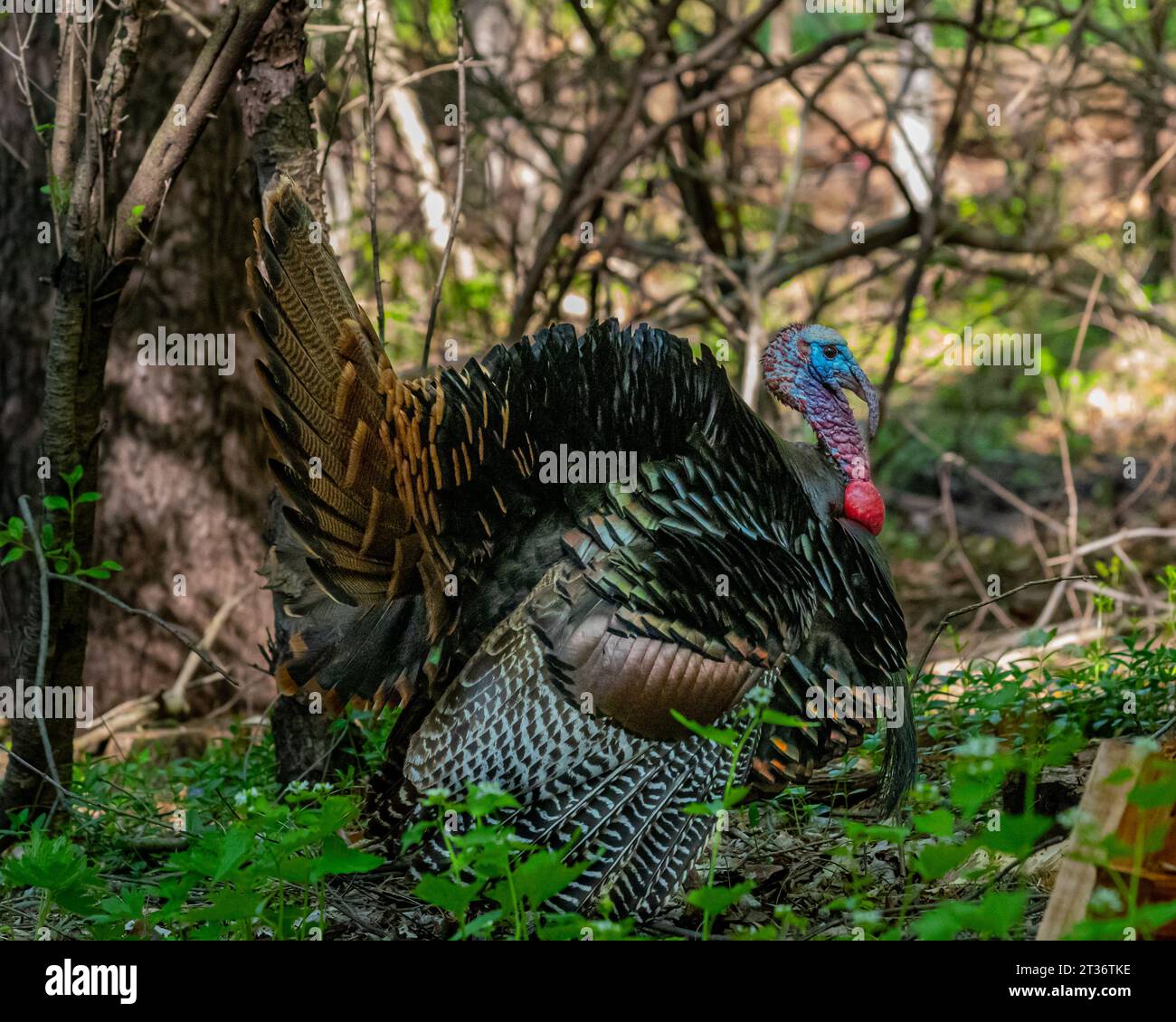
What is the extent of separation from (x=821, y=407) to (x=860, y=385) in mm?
134

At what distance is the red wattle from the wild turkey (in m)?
0.01

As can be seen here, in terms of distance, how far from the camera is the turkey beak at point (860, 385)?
12.4 feet

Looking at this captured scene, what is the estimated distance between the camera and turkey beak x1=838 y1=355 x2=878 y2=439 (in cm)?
377

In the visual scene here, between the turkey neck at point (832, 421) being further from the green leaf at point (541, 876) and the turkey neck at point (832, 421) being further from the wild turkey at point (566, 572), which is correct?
the green leaf at point (541, 876)

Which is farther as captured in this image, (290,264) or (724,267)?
(724,267)

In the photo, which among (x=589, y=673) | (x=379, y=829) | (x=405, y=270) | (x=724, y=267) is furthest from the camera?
(x=405, y=270)

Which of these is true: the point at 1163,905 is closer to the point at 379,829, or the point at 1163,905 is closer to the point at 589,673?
the point at 589,673

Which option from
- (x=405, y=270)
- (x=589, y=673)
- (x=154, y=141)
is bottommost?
(x=589, y=673)

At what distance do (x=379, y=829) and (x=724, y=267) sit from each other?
377 cm

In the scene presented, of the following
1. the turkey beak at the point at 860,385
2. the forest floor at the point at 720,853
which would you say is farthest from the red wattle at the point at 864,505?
the forest floor at the point at 720,853

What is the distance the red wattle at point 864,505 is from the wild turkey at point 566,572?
0.01m

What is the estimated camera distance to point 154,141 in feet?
12.0

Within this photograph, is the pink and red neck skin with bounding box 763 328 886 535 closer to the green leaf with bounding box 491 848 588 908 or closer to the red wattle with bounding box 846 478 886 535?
the red wattle with bounding box 846 478 886 535
